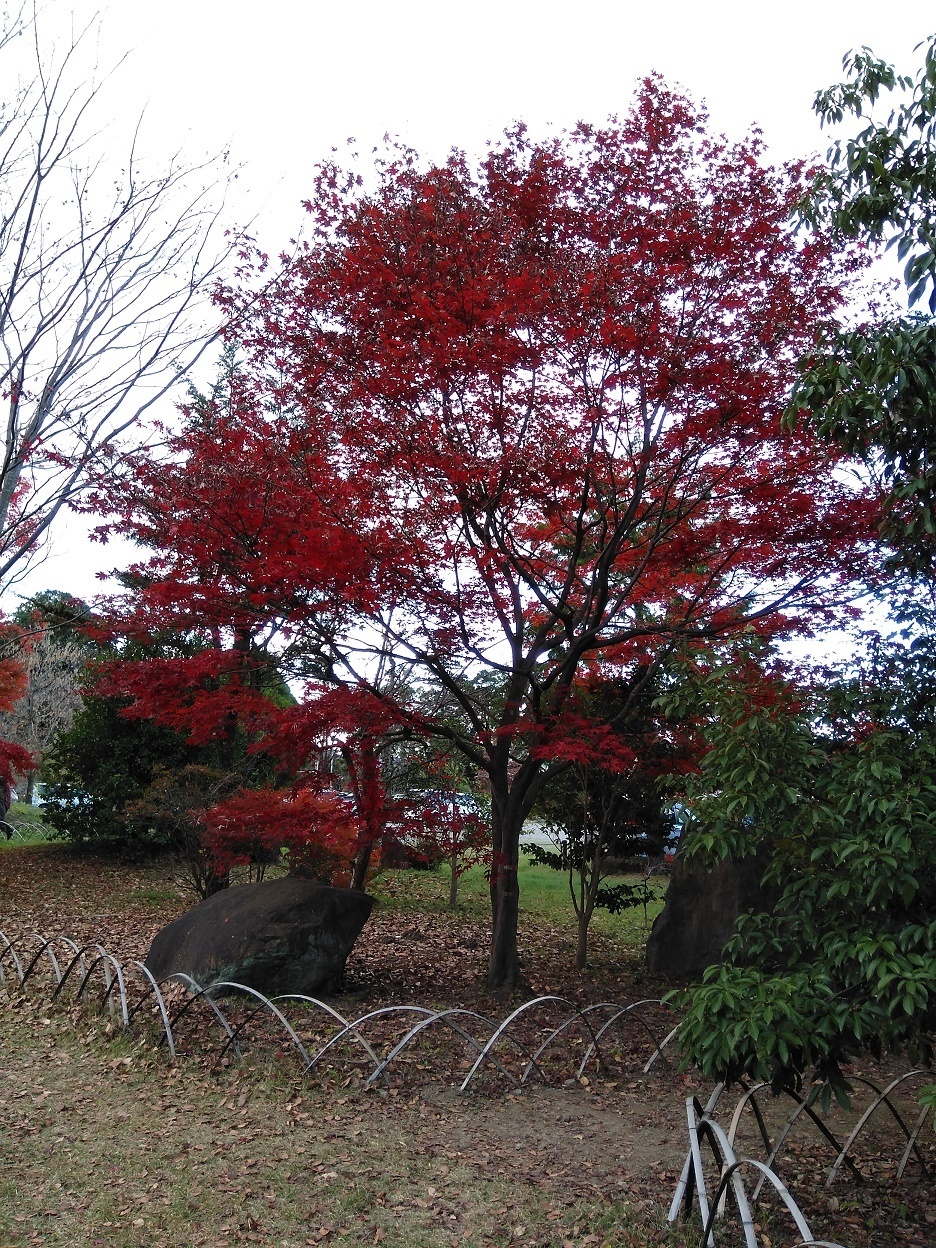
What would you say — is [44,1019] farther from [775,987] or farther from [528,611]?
[775,987]

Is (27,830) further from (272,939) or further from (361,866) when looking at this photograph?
(272,939)

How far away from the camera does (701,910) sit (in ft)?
32.8

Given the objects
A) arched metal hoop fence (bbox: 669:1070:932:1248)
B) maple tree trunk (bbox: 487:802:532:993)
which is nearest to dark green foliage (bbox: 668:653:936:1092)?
arched metal hoop fence (bbox: 669:1070:932:1248)

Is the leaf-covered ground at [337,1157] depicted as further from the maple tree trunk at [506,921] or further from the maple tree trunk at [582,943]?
the maple tree trunk at [582,943]

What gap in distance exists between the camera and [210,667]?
8.55 metres

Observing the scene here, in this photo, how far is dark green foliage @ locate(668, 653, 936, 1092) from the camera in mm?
3760

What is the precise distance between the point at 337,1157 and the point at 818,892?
9.77 ft

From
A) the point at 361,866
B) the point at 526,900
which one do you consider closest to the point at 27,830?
the point at 526,900

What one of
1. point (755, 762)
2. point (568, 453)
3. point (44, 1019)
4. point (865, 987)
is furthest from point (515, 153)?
point (44, 1019)

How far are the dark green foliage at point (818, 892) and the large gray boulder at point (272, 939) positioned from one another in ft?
14.4

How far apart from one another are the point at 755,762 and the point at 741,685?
547 mm

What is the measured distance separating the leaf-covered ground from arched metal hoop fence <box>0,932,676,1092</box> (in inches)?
7.4

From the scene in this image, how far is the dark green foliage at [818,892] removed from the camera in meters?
3.76

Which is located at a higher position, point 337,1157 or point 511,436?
point 511,436
